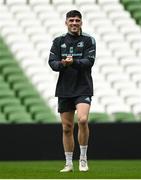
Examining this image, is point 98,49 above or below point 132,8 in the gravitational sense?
below

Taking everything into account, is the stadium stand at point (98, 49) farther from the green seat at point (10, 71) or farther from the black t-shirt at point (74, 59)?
the black t-shirt at point (74, 59)

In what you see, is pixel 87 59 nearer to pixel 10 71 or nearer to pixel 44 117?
pixel 44 117

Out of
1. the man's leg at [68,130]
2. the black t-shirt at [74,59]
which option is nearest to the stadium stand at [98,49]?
the man's leg at [68,130]

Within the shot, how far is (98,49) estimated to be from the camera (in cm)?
1853

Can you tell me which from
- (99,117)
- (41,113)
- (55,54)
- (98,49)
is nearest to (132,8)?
(98,49)

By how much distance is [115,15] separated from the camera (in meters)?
19.7

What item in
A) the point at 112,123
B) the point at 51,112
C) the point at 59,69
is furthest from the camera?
the point at 51,112

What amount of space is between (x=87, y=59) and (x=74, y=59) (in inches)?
5.3

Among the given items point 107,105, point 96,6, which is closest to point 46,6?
point 96,6

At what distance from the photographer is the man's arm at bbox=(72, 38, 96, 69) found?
964 centimetres

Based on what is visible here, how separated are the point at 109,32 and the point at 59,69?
9592 millimetres

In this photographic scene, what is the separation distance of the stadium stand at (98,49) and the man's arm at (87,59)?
16.2 feet

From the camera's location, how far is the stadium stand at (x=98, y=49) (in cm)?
1612

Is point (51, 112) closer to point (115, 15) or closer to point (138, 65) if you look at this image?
point (138, 65)
